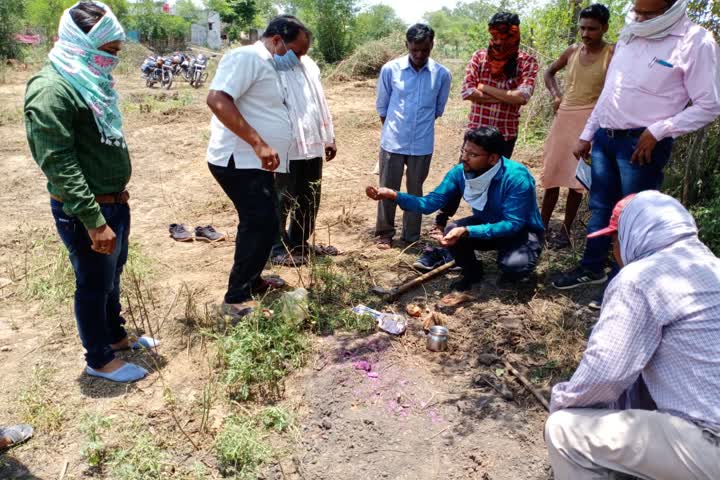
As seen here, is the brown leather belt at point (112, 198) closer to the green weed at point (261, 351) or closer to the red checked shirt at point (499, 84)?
the green weed at point (261, 351)

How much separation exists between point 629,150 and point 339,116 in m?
7.79

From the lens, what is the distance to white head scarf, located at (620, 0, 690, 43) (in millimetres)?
2836

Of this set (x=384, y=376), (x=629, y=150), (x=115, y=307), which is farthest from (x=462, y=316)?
(x=115, y=307)

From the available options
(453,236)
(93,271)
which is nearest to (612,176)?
(453,236)

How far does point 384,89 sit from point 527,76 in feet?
3.70

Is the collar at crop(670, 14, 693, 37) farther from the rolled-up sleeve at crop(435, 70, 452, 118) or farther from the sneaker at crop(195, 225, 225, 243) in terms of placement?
the sneaker at crop(195, 225, 225, 243)

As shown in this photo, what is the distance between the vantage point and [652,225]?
5.73 ft

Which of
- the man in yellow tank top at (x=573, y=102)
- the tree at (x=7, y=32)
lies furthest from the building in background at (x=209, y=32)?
the man in yellow tank top at (x=573, y=102)

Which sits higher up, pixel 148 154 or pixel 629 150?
pixel 629 150

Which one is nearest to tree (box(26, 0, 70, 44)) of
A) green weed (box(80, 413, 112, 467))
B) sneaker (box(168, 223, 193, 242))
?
sneaker (box(168, 223, 193, 242))

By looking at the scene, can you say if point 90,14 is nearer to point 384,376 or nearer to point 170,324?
point 170,324

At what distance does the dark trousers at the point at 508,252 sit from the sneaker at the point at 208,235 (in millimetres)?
2188

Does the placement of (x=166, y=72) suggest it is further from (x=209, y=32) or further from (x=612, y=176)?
(x=209, y=32)

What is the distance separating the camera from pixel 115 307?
301 centimetres
